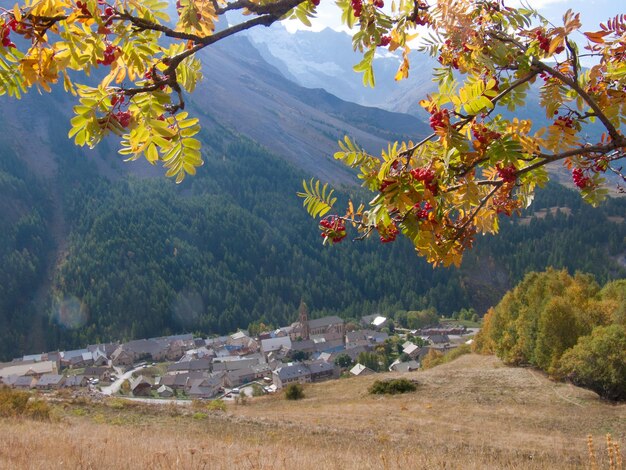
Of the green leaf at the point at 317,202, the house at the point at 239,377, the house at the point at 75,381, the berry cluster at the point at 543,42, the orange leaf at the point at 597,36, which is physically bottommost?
the house at the point at 239,377

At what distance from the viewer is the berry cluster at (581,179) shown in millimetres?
2816

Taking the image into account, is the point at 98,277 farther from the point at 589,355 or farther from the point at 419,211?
the point at 419,211

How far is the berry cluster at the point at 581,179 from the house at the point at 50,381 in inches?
1941

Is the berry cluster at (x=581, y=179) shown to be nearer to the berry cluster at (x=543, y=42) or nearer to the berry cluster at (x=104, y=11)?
the berry cluster at (x=543, y=42)

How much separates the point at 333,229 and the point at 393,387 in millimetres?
19898

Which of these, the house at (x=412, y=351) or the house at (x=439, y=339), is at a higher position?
the house at (x=412, y=351)

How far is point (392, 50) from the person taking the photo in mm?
2535

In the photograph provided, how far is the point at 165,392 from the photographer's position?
44969 mm

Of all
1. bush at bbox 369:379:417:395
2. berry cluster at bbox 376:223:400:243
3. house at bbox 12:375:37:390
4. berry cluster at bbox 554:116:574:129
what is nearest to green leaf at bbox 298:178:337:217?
berry cluster at bbox 376:223:400:243

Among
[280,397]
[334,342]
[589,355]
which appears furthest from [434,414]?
[334,342]

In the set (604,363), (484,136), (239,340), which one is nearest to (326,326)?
(239,340)

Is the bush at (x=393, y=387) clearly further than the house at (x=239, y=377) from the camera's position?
No

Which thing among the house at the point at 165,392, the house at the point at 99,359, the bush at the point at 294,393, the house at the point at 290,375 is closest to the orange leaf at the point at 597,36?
the bush at the point at 294,393

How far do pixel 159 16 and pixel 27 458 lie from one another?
5.00 m
